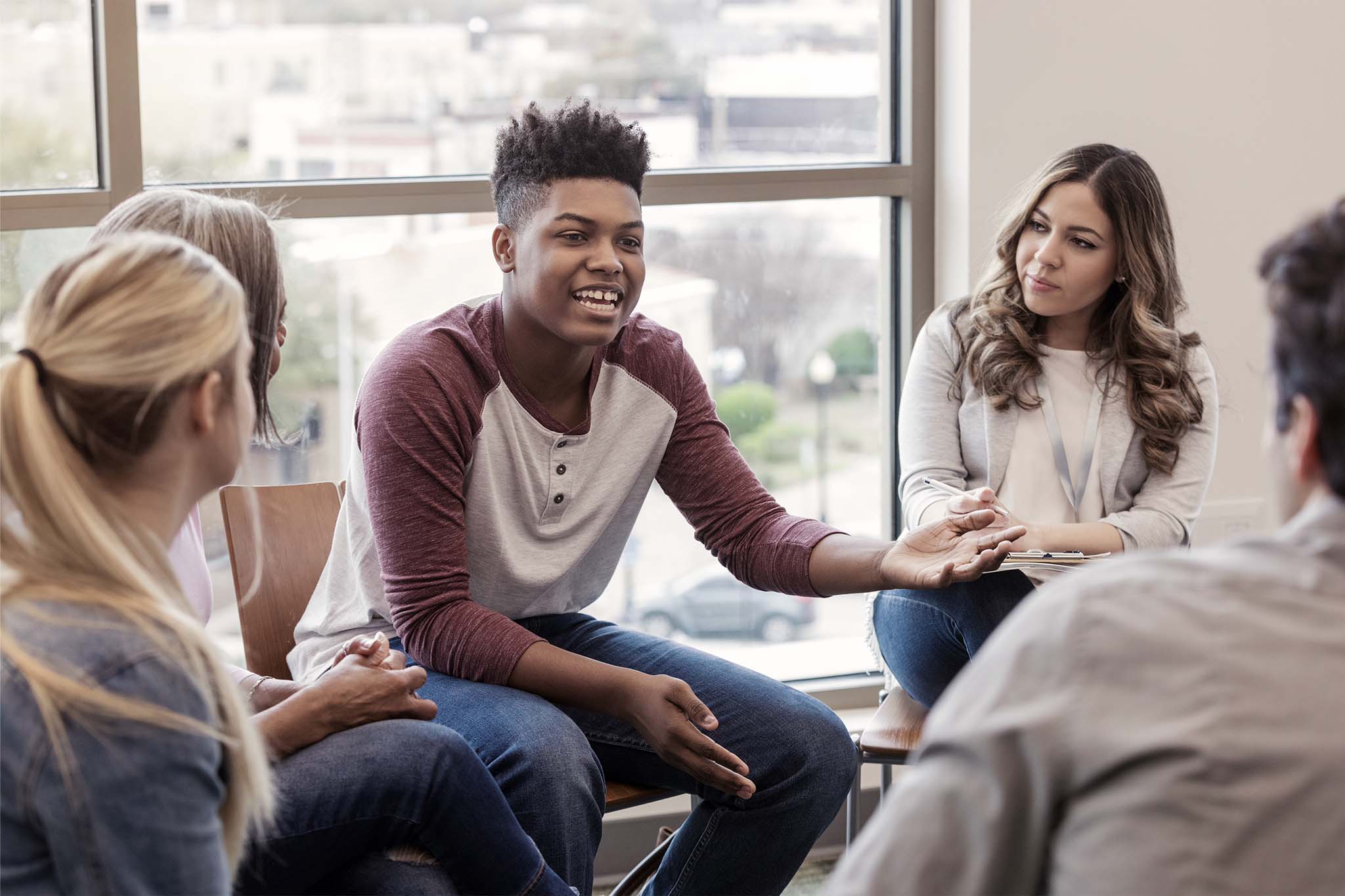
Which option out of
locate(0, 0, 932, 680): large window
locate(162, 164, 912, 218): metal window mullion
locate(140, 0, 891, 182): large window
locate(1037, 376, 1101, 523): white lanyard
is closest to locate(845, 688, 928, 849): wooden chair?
locate(1037, 376, 1101, 523): white lanyard

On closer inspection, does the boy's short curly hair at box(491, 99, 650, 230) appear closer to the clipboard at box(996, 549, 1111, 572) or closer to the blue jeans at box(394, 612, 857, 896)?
the blue jeans at box(394, 612, 857, 896)

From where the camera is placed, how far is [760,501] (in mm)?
2104

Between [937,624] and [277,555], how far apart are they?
1.03m

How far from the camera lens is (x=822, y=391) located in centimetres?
288

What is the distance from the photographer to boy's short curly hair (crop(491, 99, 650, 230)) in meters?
1.95

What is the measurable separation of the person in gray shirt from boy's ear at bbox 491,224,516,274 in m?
1.31

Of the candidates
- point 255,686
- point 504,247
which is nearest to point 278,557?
point 255,686

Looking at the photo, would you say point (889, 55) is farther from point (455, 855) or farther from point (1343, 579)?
point (1343, 579)

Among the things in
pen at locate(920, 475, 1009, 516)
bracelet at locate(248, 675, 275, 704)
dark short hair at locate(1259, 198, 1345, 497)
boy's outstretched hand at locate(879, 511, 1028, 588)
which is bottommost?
bracelet at locate(248, 675, 275, 704)

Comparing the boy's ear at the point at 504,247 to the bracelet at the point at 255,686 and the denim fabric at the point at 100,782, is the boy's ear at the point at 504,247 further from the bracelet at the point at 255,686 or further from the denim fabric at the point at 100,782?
the denim fabric at the point at 100,782

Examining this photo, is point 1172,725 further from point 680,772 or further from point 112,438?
point 680,772

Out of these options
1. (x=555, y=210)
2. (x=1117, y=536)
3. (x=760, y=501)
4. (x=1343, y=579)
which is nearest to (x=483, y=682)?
(x=760, y=501)

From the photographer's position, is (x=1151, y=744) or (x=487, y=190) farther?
(x=487, y=190)

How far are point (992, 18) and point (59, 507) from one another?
211 centimetres
